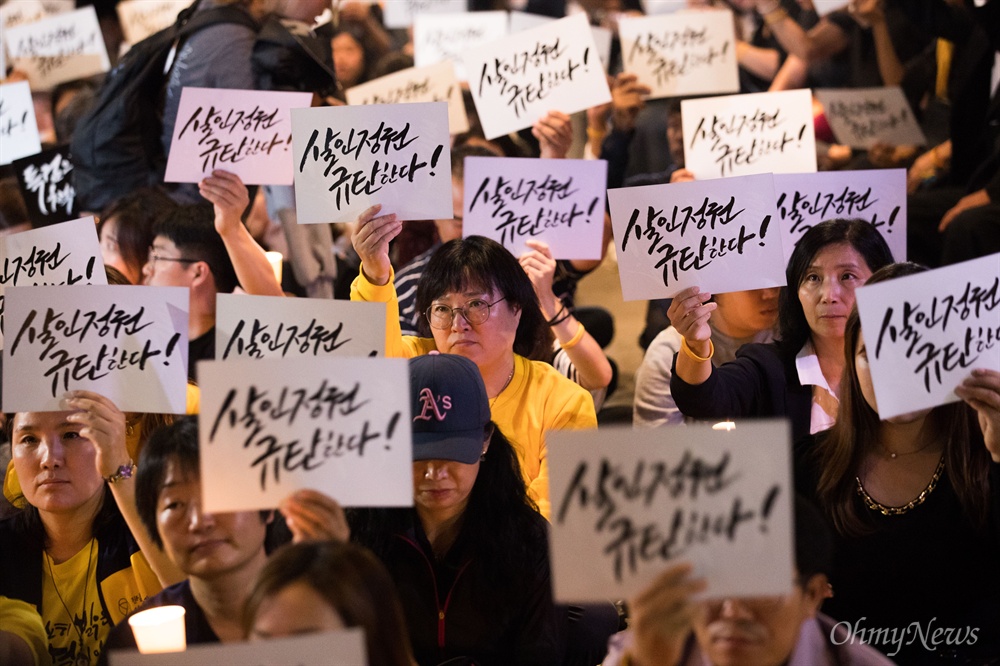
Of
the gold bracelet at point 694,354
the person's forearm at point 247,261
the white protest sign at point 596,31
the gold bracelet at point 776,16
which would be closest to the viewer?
the gold bracelet at point 694,354

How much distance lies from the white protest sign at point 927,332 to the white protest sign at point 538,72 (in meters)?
2.48

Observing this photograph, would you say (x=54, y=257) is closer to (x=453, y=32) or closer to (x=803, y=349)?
(x=803, y=349)

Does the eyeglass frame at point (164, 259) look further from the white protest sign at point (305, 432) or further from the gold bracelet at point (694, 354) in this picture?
the white protest sign at point (305, 432)

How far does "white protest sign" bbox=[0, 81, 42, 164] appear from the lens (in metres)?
4.61

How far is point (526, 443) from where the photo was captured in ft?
10.7

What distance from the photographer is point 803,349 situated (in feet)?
10.7

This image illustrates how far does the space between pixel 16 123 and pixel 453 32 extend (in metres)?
2.82

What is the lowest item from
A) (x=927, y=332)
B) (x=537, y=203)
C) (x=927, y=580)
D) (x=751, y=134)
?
(x=927, y=580)

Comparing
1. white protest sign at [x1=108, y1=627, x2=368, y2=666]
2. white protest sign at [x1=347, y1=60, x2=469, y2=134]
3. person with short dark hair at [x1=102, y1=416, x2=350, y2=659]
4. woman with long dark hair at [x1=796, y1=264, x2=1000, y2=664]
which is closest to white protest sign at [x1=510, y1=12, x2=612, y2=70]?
white protest sign at [x1=347, y1=60, x2=469, y2=134]

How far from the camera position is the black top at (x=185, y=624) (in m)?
2.24

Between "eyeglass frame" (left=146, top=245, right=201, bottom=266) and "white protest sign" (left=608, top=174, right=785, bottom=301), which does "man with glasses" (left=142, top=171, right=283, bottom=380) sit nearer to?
"eyeglass frame" (left=146, top=245, right=201, bottom=266)

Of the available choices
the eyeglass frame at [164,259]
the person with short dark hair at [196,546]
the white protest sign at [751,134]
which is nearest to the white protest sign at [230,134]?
the eyeglass frame at [164,259]

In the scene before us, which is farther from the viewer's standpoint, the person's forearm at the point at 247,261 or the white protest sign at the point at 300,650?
the person's forearm at the point at 247,261

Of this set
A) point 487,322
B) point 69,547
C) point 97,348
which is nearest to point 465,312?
point 487,322
